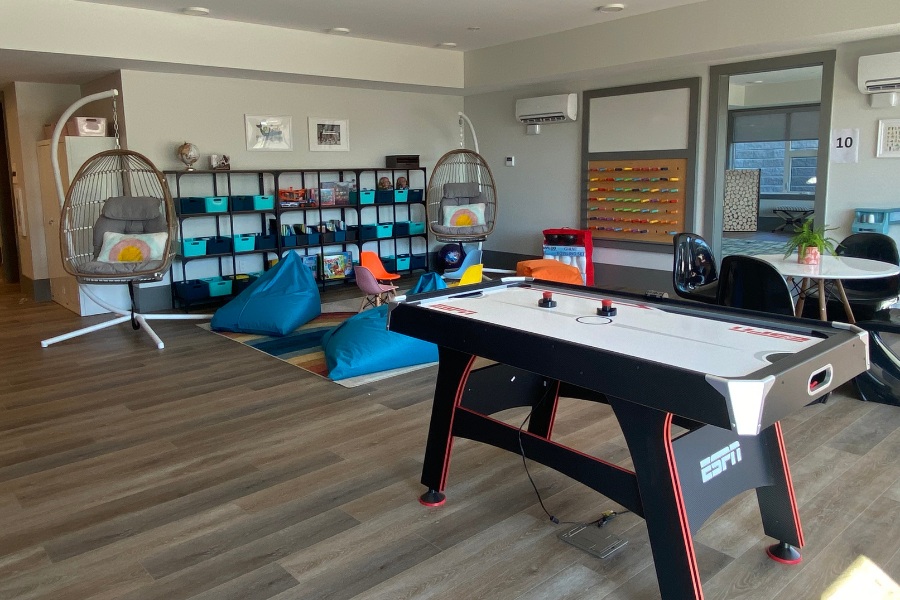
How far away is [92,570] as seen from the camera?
93.9 inches

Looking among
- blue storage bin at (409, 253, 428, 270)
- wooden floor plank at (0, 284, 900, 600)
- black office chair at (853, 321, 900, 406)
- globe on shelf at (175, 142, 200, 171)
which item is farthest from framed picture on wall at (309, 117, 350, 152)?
black office chair at (853, 321, 900, 406)

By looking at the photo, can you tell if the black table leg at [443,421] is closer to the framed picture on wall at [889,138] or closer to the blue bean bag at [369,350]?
the blue bean bag at [369,350]

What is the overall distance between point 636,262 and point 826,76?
248cm

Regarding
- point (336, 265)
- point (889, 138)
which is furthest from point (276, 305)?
point (889, 138)

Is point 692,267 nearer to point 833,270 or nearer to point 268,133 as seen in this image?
point 833,270

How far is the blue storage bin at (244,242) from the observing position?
6.97m

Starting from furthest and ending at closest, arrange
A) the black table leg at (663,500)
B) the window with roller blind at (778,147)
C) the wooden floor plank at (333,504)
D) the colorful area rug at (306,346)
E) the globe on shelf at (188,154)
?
1. the window with roller blind at (778,147)
2. the globe on shelf at (188,154)
3. the colorful area rug at (306,346)
4. the wooden floor plank at (333,504)
5. the black table leg at (663,500)

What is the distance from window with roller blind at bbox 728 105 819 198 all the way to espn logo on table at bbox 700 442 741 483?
10.9 metres

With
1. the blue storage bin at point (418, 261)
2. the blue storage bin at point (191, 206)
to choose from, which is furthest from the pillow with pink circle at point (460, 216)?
the blue storage bin at point (191, 206)

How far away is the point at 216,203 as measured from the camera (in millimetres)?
6738

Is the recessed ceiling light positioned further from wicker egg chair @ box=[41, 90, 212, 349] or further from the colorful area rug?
the colorful area rug

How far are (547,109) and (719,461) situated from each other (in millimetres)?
6260

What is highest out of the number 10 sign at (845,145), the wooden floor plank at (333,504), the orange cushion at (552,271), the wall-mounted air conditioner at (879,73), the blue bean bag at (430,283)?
the wall-mounted air conditioner at (879,73)

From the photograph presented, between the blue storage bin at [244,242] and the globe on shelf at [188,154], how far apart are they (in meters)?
0.80
